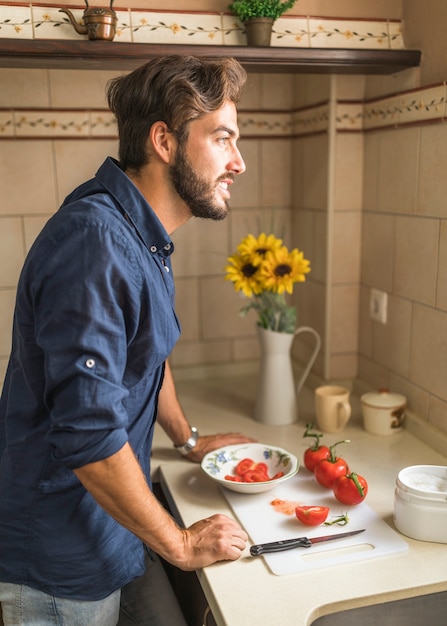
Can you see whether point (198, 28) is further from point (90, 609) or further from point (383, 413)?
point (90, 609)

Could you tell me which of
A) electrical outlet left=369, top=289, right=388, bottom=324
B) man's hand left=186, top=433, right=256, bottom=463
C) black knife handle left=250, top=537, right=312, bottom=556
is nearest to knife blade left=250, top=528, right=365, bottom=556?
black knife handle left=250, top=537, right=312, bottom=556

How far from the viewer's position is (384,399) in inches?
62.8

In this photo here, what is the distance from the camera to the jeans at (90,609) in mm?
1133

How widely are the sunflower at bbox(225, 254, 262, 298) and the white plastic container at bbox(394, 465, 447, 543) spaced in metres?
0.58

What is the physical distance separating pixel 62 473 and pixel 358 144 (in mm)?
1150

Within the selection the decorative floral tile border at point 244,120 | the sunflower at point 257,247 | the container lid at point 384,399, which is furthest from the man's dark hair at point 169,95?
the container lid at point 384,399

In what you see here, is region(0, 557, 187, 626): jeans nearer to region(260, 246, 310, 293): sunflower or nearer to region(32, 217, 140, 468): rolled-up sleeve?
region(32, 217, 140, 468): rolled-up sleeve

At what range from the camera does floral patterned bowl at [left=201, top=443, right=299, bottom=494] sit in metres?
1.29

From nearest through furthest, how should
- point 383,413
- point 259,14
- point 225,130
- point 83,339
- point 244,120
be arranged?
1. point 83,339
2. point 225,130
3. point 259,14
4. point 383,413
5. point 244,120

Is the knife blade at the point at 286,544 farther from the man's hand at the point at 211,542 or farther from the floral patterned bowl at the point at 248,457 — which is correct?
the floral patterned bowl at the point at 248,457

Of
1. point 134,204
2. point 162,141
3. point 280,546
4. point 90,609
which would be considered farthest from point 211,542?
point 162,141

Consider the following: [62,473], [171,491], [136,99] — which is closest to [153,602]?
[171,491]

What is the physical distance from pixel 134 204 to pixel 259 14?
0.59 meters

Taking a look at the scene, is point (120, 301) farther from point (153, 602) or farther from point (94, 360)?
point (153, 602)
